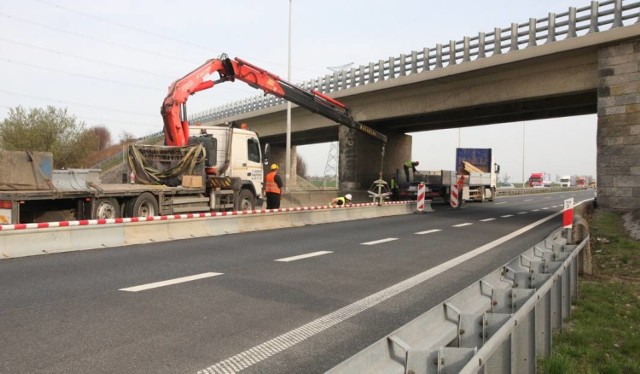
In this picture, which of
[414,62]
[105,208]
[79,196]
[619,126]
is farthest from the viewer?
[414,62]

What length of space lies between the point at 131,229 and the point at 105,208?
6.21 feet

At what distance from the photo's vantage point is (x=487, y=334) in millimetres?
3178

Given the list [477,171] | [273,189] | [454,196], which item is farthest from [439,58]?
[477,171]

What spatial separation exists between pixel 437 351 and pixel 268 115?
34833 millimetres

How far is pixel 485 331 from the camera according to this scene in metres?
3.19

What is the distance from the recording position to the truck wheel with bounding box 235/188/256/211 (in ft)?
52.5

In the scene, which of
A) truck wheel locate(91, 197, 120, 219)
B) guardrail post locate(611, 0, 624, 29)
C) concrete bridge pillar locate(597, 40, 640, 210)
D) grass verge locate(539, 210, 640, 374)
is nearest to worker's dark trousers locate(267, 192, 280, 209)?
truck wheel locate(91, 197, 120, 219)

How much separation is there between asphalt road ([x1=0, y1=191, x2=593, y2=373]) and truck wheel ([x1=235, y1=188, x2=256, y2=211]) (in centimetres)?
571

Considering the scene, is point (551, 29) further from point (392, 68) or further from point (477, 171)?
point (477, 171)

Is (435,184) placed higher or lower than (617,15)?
lower

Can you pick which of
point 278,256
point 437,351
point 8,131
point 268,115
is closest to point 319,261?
point 278,256

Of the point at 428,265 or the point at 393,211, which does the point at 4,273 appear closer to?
the point at 428,265

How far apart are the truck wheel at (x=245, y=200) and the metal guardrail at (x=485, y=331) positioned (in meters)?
11.7

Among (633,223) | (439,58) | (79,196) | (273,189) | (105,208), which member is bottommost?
(633,223)
